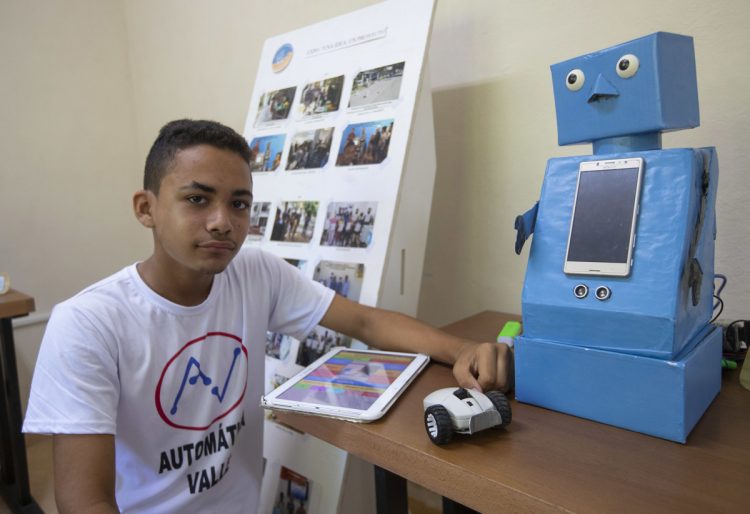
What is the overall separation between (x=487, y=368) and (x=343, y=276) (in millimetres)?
465

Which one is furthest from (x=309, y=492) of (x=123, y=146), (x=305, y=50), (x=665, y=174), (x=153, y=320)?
(x=123, y=146)

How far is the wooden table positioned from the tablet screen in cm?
3

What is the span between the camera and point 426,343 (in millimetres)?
774

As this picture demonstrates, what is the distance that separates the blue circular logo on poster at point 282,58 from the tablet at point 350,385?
0.88 metres

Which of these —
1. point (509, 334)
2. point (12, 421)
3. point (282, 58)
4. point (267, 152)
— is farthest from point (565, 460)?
point (12, 421)

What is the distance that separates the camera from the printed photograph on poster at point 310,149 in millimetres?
1130

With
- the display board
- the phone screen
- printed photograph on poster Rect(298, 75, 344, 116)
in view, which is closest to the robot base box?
the phone screen

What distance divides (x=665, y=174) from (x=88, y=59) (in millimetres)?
2503

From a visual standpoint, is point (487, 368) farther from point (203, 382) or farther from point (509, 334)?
point (203, 382)

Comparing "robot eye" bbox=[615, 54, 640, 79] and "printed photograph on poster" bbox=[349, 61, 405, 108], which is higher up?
"printed photograph on poster" bbox=[349, 61, 405, 108]

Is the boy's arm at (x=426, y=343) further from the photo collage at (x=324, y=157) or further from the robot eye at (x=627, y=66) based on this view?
the robot eye at (x=627, y=66)

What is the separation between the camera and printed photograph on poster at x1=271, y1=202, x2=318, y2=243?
3.68 feet

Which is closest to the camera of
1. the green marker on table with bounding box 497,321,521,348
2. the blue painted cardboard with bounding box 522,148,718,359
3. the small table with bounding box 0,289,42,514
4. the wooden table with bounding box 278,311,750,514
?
the wooden table with bounding box 278,311,750,514

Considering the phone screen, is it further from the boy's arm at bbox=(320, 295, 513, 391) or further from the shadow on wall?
the shadow on wall
